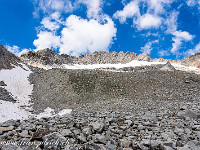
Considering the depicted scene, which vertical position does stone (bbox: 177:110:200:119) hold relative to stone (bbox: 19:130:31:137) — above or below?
above

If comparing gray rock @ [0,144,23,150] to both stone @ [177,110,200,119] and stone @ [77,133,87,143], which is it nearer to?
stone @ [77,133,87,143]

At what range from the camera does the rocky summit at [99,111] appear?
17.3 feet

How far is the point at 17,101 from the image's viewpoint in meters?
21.6

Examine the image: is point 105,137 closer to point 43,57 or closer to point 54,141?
point 54,141

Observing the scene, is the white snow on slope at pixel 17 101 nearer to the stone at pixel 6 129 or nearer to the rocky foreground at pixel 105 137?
the stone at pixel 6 129

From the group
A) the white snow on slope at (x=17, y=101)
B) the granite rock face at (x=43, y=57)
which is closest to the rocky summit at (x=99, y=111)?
the white snow on slope at (x=17, y=101)

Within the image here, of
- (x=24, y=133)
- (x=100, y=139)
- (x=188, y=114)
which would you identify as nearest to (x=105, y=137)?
(x=100, y=139)

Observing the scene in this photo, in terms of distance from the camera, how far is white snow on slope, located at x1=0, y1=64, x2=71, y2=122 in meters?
16.5

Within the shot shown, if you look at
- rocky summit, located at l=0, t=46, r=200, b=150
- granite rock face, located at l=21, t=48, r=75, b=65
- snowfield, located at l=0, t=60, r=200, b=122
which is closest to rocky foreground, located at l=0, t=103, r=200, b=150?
rocky summit, located at l=0, t=46, r=200, b=150

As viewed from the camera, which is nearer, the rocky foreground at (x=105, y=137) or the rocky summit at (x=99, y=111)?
the rocky foreground at (x=105, y=137)

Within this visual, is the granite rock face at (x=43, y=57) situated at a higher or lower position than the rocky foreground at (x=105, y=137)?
higher

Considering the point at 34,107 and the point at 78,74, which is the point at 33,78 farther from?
the point at 34,107

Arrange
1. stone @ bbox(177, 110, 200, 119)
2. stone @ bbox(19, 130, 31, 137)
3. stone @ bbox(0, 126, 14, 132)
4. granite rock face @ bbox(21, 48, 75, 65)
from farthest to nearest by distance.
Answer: granite rock face @ bbox(21, 48, 75, 65), stone @ bbox(177, 110, 200, 119), stone @ bbox(0, 126, 14, 132), stone @ bbox(19, 130, 31, 137)

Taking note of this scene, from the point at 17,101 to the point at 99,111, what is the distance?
1651 centimetres
